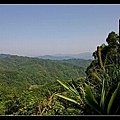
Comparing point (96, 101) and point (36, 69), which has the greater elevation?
point (96, 101)

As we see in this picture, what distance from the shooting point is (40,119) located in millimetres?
896

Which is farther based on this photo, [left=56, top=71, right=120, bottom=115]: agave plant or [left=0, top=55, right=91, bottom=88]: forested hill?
[left=0, top=55, right=91, bottom=88]: forested hill

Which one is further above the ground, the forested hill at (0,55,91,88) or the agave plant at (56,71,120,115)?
the agave plant at (56,71,120,115)

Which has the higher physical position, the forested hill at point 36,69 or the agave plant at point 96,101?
the agave plant at point 96,101

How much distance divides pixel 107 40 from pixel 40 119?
5.61 meters

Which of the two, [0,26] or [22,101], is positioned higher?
[0,26]

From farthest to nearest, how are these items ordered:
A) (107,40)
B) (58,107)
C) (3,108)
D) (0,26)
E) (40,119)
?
(0,26) < (107,40) < (3,108) < (58,107) < (40,119)

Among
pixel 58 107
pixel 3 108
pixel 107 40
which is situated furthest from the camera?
pixel 107 40

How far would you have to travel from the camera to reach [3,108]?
3.32 m

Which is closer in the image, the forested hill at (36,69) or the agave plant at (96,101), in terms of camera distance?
the agave plant at (96,101)

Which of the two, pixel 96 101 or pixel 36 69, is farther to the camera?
pixel 36 69
